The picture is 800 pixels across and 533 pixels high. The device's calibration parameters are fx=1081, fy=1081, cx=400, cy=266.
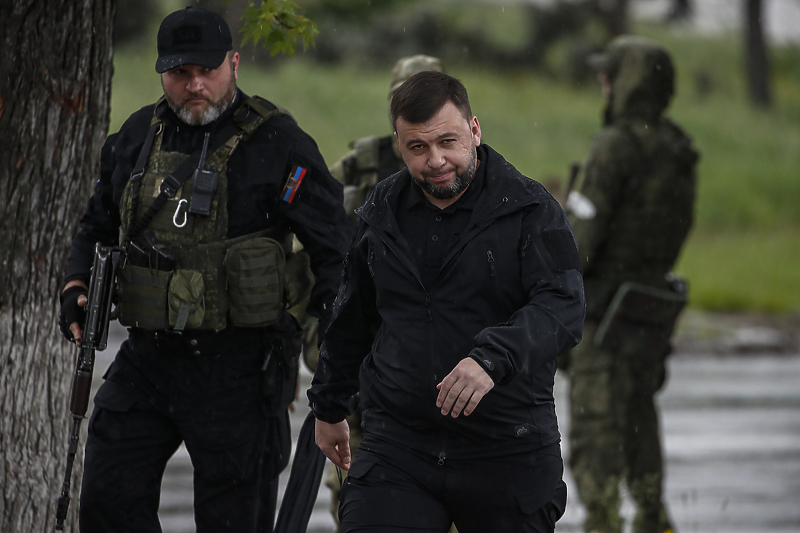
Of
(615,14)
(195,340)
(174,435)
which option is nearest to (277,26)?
(195,340)

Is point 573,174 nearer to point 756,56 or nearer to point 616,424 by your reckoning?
point 616,424

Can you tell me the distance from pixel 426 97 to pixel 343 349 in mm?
836

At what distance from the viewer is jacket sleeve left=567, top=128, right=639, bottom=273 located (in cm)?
583

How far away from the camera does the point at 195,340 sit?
381 centimetres

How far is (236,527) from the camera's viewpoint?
3.82 m

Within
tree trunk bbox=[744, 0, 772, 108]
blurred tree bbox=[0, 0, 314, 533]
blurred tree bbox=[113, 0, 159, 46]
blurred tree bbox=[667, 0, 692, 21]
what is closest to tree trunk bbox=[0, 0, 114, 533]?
blurred tree bbox=[0, 0, 314, 533]

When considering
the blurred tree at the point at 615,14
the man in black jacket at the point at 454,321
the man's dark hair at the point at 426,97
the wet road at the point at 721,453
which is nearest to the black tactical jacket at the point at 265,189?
the man in black jacket at the point at 454,321

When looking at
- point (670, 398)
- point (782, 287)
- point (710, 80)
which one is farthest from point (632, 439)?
point (710, 80)

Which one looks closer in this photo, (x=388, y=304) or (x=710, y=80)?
(x=388, y=304)

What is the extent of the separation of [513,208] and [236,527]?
1628 mm

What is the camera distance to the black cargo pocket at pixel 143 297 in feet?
12.2

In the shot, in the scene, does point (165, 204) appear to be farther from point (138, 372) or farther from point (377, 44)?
point (377, 44)

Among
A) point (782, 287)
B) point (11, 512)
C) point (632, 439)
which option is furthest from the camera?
point (782, 287)

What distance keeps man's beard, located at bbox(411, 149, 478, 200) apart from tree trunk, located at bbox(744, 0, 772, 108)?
2888 centimetres
